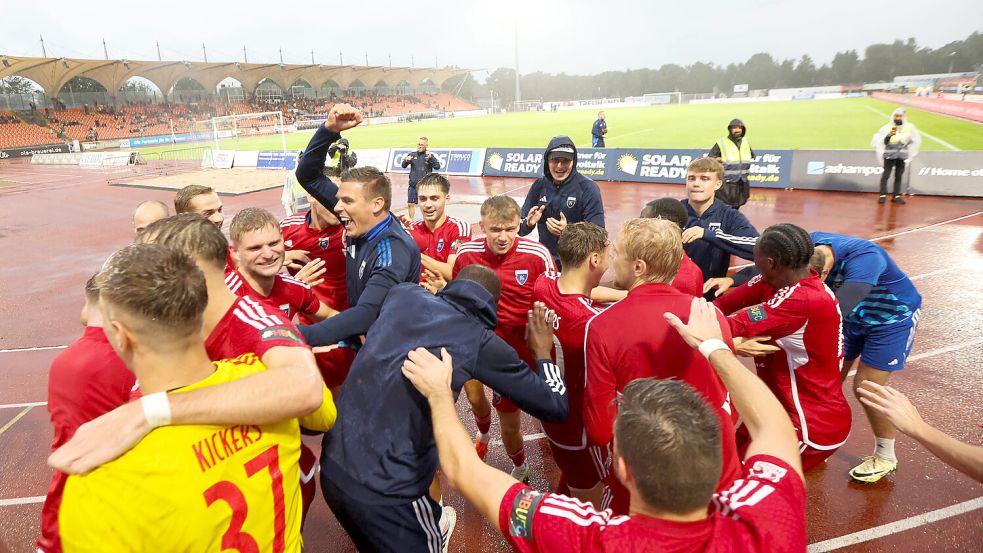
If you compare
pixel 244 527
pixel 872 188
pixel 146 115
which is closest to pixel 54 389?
pixel 244 527

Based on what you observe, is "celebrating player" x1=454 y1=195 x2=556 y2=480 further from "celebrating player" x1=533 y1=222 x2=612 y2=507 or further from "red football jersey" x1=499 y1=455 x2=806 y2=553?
"red football jersey" x1=499 y1=455 x2=806 y2=553

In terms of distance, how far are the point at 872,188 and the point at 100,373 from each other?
17656mm

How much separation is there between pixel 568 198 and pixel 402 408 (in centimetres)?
421

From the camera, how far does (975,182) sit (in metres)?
13.1

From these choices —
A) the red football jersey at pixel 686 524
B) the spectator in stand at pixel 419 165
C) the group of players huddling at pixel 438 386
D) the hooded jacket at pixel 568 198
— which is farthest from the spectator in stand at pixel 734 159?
the red football jersey at pixel 686 524

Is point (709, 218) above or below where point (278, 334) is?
below

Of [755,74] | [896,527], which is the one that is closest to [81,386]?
[896,527]

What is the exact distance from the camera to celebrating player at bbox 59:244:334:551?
59.2 inches

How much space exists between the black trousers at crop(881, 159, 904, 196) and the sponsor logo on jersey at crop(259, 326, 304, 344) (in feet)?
52.4

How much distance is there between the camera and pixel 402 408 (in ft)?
7.34

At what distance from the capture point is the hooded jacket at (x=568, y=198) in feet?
19.3

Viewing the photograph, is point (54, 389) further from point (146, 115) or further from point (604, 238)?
point (146, 115)

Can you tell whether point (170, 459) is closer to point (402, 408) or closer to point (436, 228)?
point (402, 408)

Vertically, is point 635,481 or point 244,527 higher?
point 635,481
